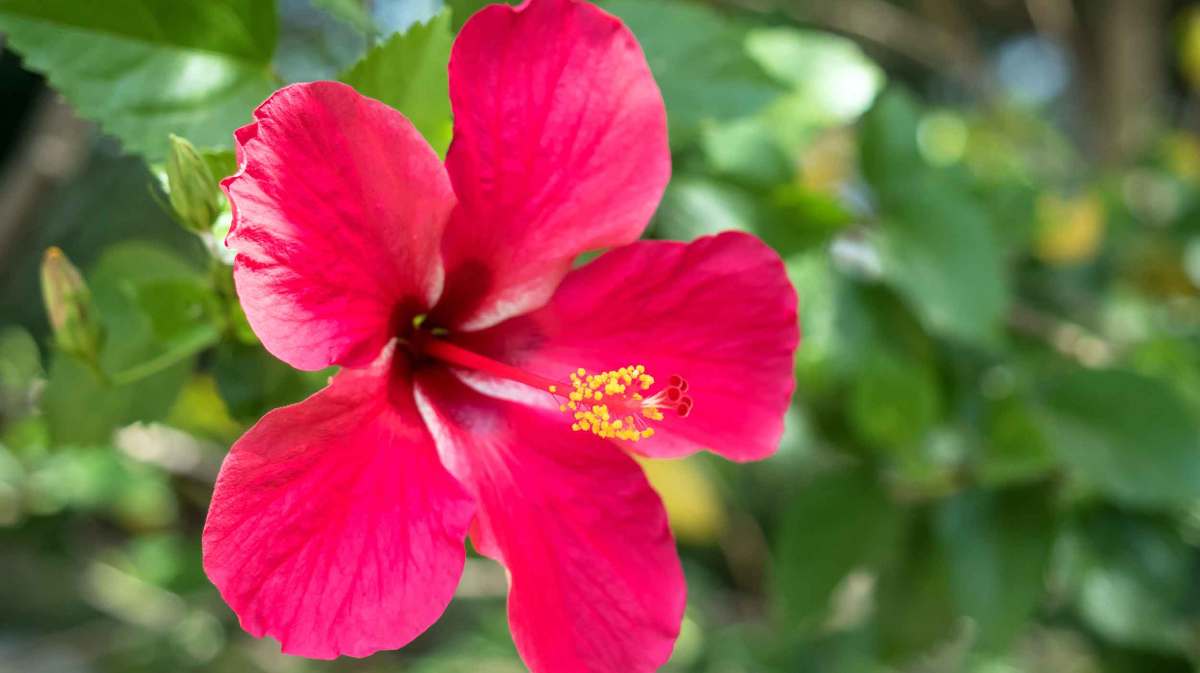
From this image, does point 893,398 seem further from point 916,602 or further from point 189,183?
point 189,183

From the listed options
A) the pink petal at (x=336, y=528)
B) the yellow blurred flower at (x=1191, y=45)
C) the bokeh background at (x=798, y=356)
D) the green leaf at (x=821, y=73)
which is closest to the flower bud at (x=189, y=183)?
the bokeh background at (x=798, y=356)

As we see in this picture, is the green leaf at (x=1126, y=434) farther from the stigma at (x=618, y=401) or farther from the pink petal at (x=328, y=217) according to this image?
the pink petal at (x=328, y=217)

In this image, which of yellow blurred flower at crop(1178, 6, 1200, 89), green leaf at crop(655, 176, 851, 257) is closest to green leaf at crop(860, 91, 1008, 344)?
green leaf at crop(655, 176, 851, 257)

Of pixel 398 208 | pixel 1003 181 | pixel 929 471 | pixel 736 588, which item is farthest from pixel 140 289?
pixel 736 588

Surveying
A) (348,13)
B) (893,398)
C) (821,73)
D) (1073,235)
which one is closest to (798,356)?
(893,398)

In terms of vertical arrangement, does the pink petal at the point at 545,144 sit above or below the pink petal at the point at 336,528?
above

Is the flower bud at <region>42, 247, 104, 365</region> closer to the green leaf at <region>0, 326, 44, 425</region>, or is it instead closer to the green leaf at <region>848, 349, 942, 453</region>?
the green leaf at <region>0, 326, 44, 425</region>
